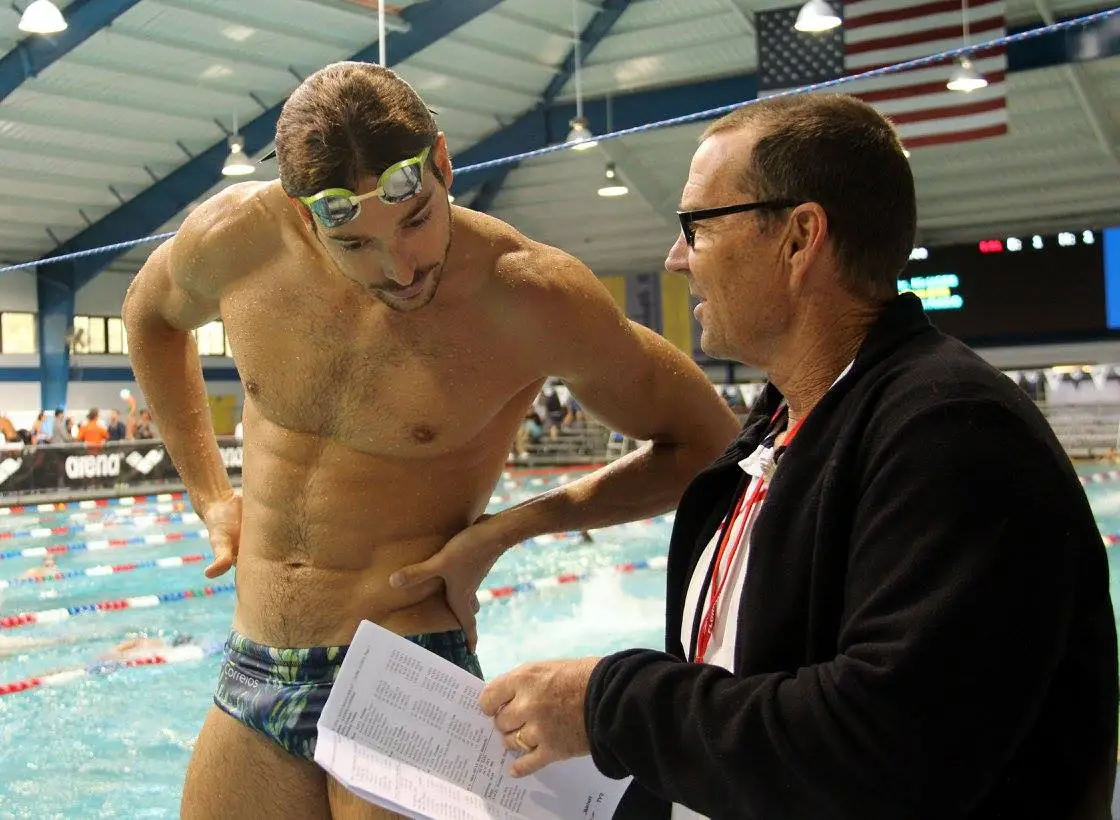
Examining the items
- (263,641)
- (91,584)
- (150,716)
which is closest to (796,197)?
(263,641)

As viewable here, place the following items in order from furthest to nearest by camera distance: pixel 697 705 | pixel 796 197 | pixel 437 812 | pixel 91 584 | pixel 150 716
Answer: pixel 91 584 → pixel 150 716 → pixel 437 812 → pixel 796 197 → pixel 697 705

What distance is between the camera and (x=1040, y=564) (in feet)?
3.34

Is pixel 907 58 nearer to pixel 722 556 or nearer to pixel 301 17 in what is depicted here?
pixel 301 17

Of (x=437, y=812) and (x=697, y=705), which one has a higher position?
(x=697, y=705)

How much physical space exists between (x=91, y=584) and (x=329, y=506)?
25.3 feet

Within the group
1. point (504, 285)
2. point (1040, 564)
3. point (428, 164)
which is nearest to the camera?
point (1040, 564)

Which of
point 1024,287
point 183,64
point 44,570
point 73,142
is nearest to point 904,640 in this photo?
point 44,570

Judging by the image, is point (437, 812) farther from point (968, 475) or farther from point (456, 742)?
point (968, 475)

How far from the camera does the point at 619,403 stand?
2.16 meters

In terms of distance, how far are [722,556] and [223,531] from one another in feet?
4.20

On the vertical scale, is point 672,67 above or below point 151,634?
above

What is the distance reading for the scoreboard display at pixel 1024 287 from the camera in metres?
19.3

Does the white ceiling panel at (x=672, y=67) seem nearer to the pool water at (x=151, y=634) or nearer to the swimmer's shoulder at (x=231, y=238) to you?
the pool water at (x=151, y=634)

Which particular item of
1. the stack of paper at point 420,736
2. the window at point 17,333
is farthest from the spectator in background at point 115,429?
the stack of paper at point 420,736
